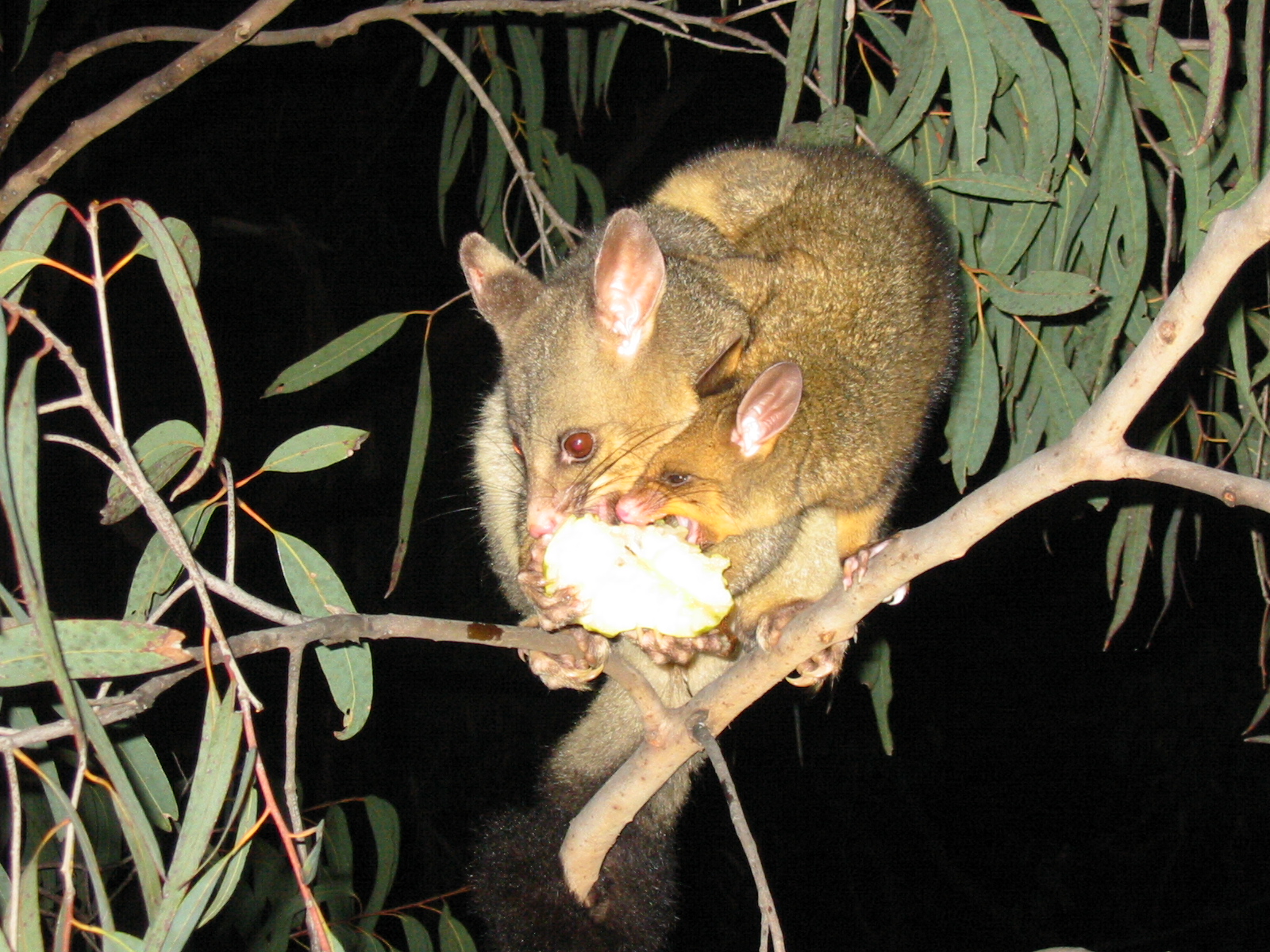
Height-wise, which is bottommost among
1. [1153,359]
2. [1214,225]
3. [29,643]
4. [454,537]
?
[454,537]

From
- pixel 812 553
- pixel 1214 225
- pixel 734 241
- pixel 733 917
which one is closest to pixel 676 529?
pixel 812 553

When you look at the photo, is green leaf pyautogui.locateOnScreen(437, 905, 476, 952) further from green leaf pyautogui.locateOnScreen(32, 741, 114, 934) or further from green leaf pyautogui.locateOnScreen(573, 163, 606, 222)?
green leaf pyautogui.locateOnScreen(573, 163, 606, 222)

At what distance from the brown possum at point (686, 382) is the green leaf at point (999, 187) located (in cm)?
15

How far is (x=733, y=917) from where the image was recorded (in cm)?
770

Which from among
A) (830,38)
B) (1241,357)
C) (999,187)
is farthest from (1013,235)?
(830,38)

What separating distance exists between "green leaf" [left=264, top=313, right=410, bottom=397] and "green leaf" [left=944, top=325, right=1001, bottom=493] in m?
1.45

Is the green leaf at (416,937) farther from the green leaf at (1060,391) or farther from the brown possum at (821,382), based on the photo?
the green leaf at (1060,391)

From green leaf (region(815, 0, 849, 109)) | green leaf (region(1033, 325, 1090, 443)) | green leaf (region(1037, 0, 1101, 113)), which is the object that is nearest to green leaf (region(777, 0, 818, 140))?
green leaf (region(815, 0, 849, 109))

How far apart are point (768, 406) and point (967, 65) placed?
42.1 inches

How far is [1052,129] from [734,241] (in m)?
0.81

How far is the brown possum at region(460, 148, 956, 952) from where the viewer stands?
2.37 m

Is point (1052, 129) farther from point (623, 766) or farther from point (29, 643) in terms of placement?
point (29, 643)

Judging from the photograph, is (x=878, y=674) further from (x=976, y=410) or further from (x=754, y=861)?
(x=754, y=861)

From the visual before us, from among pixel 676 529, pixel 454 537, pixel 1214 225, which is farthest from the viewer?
pixel 454 537
